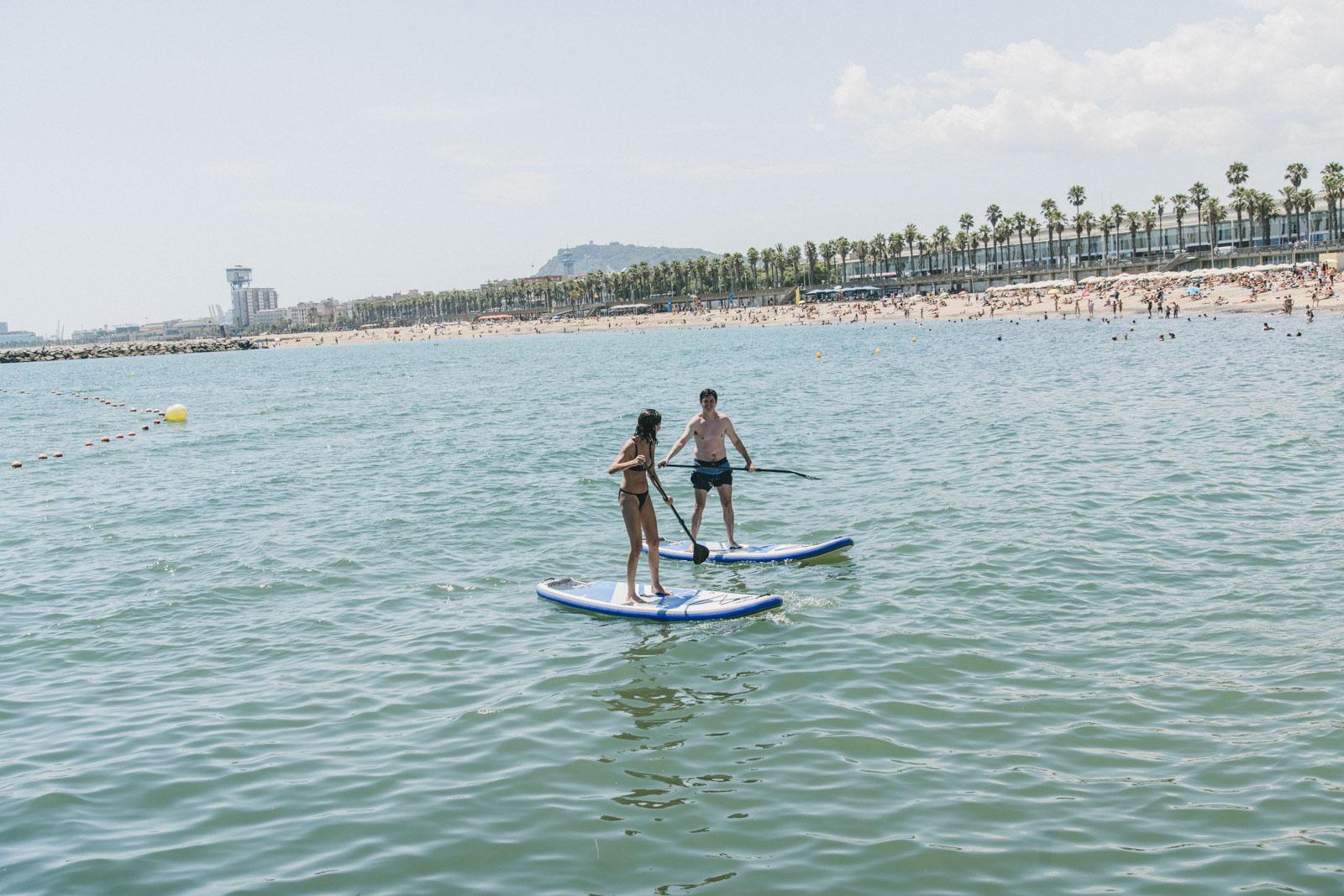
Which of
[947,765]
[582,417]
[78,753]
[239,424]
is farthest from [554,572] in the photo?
[239,424]

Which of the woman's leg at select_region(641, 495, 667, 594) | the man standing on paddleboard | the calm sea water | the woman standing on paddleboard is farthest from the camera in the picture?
the man standing on paddleboard

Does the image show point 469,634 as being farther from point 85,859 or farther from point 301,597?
point 85,859

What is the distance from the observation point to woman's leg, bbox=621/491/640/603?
38.3 feet

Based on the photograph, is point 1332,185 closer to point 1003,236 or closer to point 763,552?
point 1003,236

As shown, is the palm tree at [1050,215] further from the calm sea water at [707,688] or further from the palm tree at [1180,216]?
the calm sea water at [707,688]

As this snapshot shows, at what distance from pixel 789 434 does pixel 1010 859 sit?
2307cm

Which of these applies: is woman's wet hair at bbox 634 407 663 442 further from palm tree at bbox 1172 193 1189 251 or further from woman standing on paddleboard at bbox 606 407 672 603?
palm tree at bbox 1172 193 1189 251

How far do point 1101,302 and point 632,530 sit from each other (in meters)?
96.0

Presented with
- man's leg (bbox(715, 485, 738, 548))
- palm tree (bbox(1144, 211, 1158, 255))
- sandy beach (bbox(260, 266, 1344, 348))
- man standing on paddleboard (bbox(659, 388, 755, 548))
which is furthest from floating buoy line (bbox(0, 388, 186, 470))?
palm tree (bbox(1144, 211, 1158, 255))

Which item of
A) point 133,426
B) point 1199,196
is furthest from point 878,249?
point 133,426

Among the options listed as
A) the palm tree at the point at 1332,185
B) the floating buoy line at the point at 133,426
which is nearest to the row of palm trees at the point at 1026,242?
the palm tree at the point at 1332,185

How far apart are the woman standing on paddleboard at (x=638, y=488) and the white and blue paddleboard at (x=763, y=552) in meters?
2.36

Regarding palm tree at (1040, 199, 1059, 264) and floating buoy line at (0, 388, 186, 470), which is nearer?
floating buoy line at (0, 388, 186, 470)

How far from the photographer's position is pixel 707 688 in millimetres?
9922
